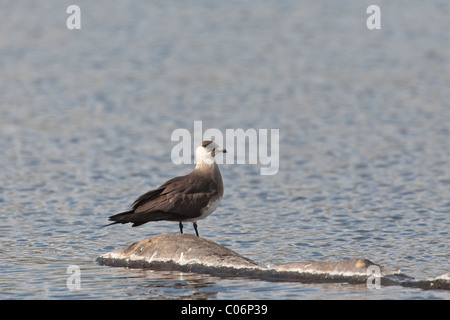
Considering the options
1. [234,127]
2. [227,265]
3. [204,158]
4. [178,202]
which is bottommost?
[227,265]

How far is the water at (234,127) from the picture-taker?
1251 cm

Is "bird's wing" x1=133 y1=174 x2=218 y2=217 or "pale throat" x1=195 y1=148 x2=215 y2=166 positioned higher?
"pale throat" x1=195 y1=148 x2=215 y2=166

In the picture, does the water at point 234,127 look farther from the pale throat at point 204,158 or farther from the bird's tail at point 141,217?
the pale throat at point 204,158

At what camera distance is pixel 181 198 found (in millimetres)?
11828

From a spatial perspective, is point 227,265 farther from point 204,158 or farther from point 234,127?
point 234,127

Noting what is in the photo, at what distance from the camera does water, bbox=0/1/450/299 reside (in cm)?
1251

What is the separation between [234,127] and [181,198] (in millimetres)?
9696

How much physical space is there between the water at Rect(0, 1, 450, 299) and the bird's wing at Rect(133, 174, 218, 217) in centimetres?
92

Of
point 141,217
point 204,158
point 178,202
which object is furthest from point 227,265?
point 204,158

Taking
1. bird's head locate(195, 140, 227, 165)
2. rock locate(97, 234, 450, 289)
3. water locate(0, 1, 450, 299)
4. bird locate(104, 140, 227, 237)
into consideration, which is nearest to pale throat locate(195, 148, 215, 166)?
bird's head locate(195, 140, 227, 165)

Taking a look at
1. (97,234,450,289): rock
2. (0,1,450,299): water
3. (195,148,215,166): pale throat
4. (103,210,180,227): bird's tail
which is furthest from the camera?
(0,1,450,299): water

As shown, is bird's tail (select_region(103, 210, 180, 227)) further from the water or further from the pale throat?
the pale throat
